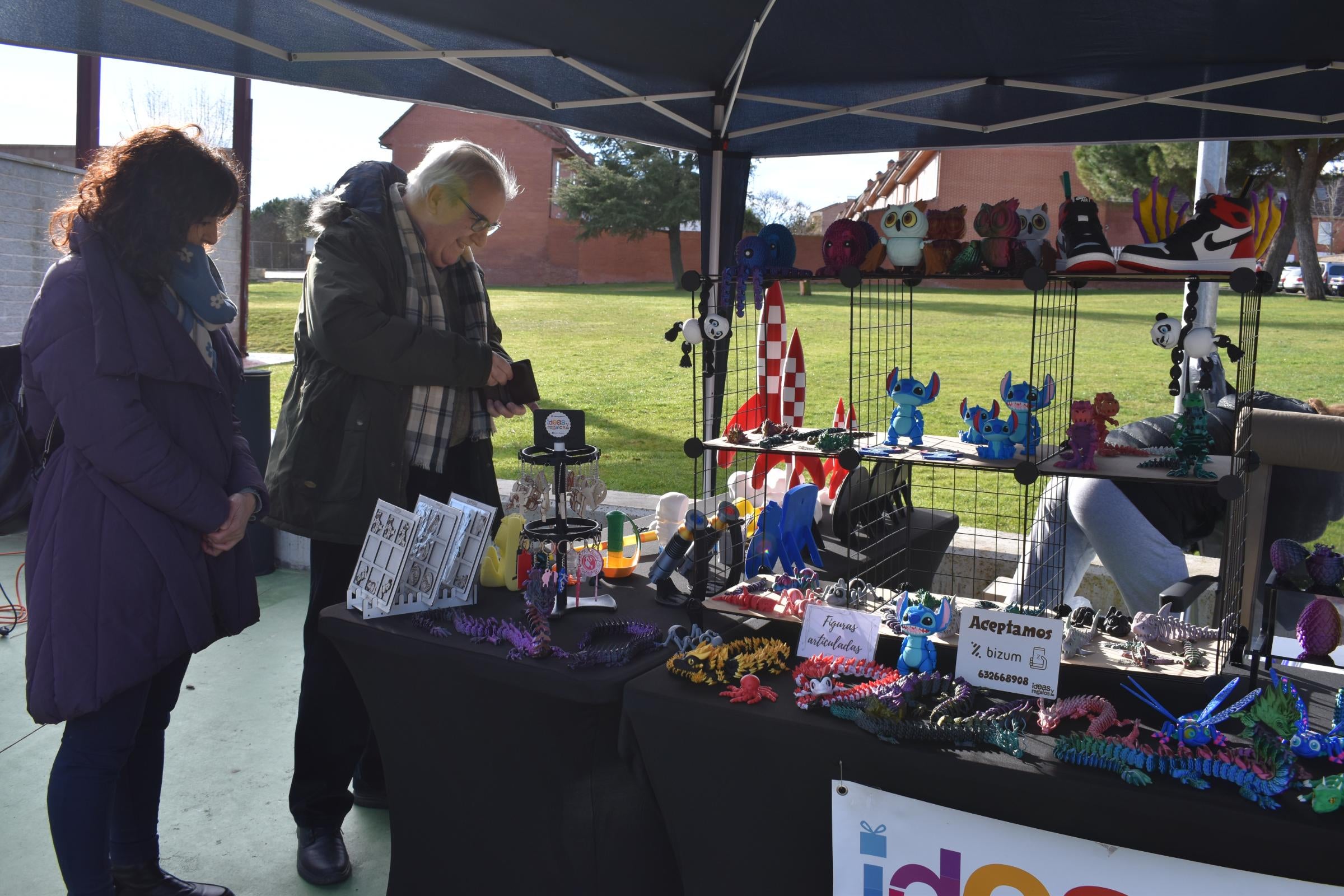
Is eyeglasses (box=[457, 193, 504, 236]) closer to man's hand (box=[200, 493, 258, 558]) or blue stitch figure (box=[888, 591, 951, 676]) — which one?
man's hand (box=[200, 493, 258, 558])

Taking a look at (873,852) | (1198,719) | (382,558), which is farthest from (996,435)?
(382,558)

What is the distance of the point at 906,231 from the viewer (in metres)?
1.88

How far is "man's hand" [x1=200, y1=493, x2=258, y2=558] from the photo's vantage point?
6.40 feet

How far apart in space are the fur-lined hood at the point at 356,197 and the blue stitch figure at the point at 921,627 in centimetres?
137

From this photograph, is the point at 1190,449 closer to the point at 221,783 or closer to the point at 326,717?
the point at 326,717

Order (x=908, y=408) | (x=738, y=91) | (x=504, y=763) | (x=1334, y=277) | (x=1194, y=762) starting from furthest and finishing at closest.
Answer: (x=1334, y=277), (x=738, y=91), (x=908, y=408), (x=504, y=763), (x=1194, y=762)

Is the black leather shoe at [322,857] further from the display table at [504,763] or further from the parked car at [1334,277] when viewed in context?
the parked car at [1334,277]

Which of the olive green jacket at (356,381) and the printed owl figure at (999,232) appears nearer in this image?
the printed owl figure at (999,232)

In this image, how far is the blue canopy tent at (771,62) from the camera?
2.58 metres

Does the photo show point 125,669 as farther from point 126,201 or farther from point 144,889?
point 126,201

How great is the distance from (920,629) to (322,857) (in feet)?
4.67

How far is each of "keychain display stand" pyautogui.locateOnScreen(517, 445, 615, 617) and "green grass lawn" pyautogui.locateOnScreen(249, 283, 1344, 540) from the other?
2.11 metres

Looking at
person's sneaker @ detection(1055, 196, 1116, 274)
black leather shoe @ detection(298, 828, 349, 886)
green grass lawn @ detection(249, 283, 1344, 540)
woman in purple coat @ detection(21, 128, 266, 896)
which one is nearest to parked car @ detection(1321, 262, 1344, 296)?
green grass lawn @ detection(249, 283, 1344, 540)

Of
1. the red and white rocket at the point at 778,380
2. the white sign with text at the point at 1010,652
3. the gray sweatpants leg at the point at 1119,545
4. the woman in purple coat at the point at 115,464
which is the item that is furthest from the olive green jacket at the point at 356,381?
the gray sweatpants leg at the point at 1119,545
